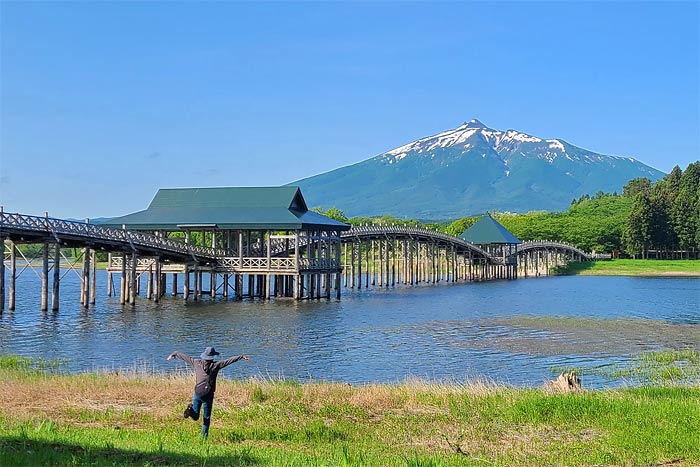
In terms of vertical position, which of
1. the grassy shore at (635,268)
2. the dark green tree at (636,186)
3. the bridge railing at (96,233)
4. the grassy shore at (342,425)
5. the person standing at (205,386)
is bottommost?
the grassy shore at (342,425)

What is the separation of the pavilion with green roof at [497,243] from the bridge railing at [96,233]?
49.6m

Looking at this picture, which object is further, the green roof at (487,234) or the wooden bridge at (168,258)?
the green roof at (487,234)

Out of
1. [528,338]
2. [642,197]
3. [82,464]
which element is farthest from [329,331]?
[642,197]

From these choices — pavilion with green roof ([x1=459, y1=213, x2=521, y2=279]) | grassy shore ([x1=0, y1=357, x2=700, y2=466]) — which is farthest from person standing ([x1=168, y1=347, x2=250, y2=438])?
pavilion with green roof ([x1=459, y1=213, x2=521, y2=279])

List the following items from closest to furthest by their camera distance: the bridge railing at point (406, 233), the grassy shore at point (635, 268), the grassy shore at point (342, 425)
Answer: the grassy shore at point (342, 425) < the bridge railing at point (406, 233) < the grassy shore at point (635, 268)

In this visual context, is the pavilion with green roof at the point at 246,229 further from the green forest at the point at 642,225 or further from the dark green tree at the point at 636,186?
the dark green tree at the point at 636,186

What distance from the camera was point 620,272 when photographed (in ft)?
358

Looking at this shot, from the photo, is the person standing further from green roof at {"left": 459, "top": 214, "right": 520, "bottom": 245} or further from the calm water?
green roof at {"left": 459, "top": 214, "right": 520, "bottom": 245}

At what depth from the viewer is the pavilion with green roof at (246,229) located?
53.8 metres

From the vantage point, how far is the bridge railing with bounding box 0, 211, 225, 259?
40.4m

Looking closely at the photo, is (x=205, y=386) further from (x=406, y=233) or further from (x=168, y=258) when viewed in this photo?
(x=406, y=233)

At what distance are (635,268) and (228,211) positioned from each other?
230 ft

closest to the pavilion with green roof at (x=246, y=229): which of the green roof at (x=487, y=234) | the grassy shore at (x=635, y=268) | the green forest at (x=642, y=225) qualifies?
the green forest at (x=642, y=225)

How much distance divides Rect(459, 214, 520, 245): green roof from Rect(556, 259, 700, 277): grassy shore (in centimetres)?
1534
